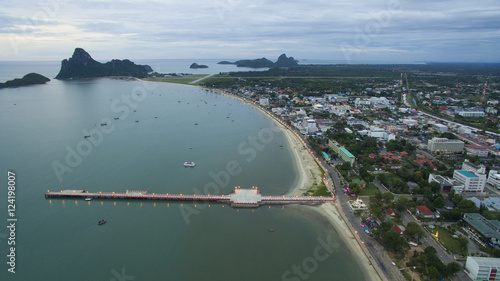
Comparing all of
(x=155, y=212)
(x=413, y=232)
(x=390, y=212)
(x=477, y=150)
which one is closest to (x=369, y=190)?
(x=390, y=212)

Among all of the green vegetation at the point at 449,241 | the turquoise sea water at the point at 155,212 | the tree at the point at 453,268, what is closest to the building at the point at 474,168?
the green vegetation at the point at 449,241

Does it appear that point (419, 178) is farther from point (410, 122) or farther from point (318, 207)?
point (410, 122)

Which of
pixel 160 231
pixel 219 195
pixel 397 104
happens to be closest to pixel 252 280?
pixel 160 231

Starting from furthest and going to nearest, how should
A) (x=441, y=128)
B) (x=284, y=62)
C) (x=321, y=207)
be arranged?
(x=284, y=62)
(x=441, y=128)
(x=321, y=207)

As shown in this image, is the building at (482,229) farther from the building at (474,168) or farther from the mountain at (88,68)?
the mountain at (88,68)

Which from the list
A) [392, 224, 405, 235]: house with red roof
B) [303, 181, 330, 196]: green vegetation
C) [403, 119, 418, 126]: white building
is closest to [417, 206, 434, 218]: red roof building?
[392, 224, 405, 235]: house with red roof

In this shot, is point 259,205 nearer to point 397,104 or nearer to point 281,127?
point 281,127

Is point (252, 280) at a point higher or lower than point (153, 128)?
lower
